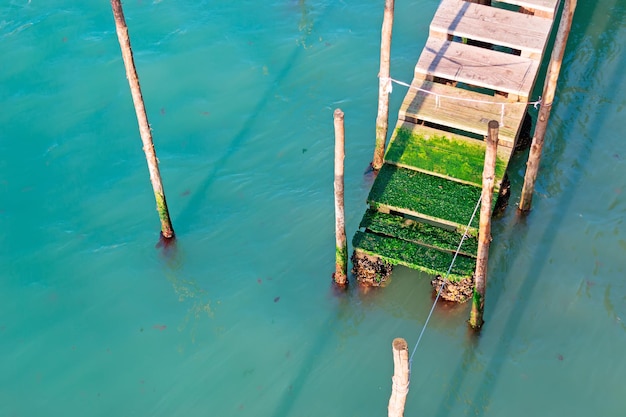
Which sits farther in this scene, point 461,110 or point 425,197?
point 461,110

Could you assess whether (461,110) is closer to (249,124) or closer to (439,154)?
(439,154)

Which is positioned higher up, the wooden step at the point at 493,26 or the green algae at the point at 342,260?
the wooden step at the point at 493,26

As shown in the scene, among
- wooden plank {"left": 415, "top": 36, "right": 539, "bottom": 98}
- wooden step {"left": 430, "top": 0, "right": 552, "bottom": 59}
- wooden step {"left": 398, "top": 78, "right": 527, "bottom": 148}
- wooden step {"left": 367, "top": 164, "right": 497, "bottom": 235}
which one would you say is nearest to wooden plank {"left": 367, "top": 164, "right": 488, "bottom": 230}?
wooden step {"left": 367, "top": 164, "right": 497, "bottom": 235}

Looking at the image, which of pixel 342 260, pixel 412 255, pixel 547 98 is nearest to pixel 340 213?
pixel 342 260

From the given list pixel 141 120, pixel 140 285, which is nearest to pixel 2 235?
pixel 140 285

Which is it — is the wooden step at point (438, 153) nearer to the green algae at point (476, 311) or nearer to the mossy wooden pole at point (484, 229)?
the mossy wooden pole at point (484, 229)

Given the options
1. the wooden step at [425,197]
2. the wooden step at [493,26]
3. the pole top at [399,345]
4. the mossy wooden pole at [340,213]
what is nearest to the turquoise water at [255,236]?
the mossy wooden pole at [340,213]
